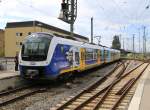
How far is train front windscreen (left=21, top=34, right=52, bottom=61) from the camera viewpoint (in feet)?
55.3

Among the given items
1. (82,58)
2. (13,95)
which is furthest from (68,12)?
(13,95)

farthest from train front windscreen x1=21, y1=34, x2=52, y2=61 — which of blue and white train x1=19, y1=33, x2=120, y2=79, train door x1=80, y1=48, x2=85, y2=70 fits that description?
train door x1=80, y1=48, x2=85, y2=70

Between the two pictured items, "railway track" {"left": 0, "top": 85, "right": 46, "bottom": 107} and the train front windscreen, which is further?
the train front windscreen

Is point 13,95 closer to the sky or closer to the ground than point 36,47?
closer to the ground

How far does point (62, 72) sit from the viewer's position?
18.3 meters

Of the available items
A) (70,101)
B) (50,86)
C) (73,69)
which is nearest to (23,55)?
(50,86)

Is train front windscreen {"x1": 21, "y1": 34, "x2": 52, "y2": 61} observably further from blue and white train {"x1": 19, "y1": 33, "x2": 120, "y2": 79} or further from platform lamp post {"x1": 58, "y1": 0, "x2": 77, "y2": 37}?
platform lamp post {"x1": 58, "y1": 0, "x2": 77, "y2": 37}

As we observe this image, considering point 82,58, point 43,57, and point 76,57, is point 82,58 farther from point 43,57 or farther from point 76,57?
point 43,57

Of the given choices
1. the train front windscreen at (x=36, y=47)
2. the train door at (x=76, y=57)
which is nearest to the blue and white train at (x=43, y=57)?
the train front windscreen at (x=36, y=47)

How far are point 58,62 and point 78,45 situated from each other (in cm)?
476

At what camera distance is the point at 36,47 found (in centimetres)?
1711

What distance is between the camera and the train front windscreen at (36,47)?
55.3 ft

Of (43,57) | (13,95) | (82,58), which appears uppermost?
(43,57)

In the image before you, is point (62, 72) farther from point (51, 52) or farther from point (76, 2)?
point (76, 2)
